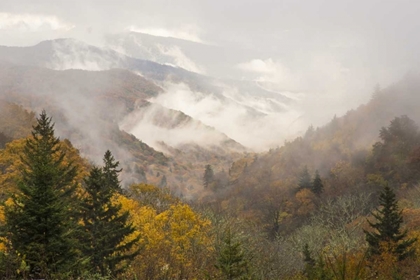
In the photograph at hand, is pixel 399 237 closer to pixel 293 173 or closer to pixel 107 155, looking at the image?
pixel 107 155

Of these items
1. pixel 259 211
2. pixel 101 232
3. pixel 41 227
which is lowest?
pixel 259 211

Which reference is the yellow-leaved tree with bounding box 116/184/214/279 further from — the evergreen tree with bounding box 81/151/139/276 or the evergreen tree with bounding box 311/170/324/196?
the evergreen tree with bounding box 311/170/324/196

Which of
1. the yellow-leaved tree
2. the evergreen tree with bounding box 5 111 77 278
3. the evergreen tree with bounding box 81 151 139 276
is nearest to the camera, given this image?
the evergreen tree with bounding box 5 111 77 278

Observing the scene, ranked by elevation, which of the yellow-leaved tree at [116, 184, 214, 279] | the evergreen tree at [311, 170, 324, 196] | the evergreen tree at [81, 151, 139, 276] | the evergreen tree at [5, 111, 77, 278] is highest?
the evergreen tree at [5, 111, 77, 278]

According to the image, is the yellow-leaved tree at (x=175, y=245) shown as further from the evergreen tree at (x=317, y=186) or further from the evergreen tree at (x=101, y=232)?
the evergreen tree at (x=317, y=186)

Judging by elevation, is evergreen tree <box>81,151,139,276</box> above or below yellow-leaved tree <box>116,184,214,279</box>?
above

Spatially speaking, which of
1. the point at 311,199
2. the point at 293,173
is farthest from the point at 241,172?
the point at 311,199

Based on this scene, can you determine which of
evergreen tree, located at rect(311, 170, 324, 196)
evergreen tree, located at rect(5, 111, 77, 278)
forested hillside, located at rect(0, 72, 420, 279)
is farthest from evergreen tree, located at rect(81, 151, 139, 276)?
evergreen tree, located at rect(311, 170, 324, 196)

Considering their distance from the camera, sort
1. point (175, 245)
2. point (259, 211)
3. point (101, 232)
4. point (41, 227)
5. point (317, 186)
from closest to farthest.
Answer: point (41, 227) → point (101, 232) → point (175, 245) → point (317, 186) → point (259, 211)

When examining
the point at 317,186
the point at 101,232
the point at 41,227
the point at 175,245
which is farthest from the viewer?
the point at 317,186

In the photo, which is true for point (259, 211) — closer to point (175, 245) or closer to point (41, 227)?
point (175, 245)

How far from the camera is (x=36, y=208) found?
14.1 meters

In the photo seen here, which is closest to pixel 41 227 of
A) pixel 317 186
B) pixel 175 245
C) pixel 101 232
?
pixel 101 232

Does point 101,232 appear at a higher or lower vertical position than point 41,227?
lower
